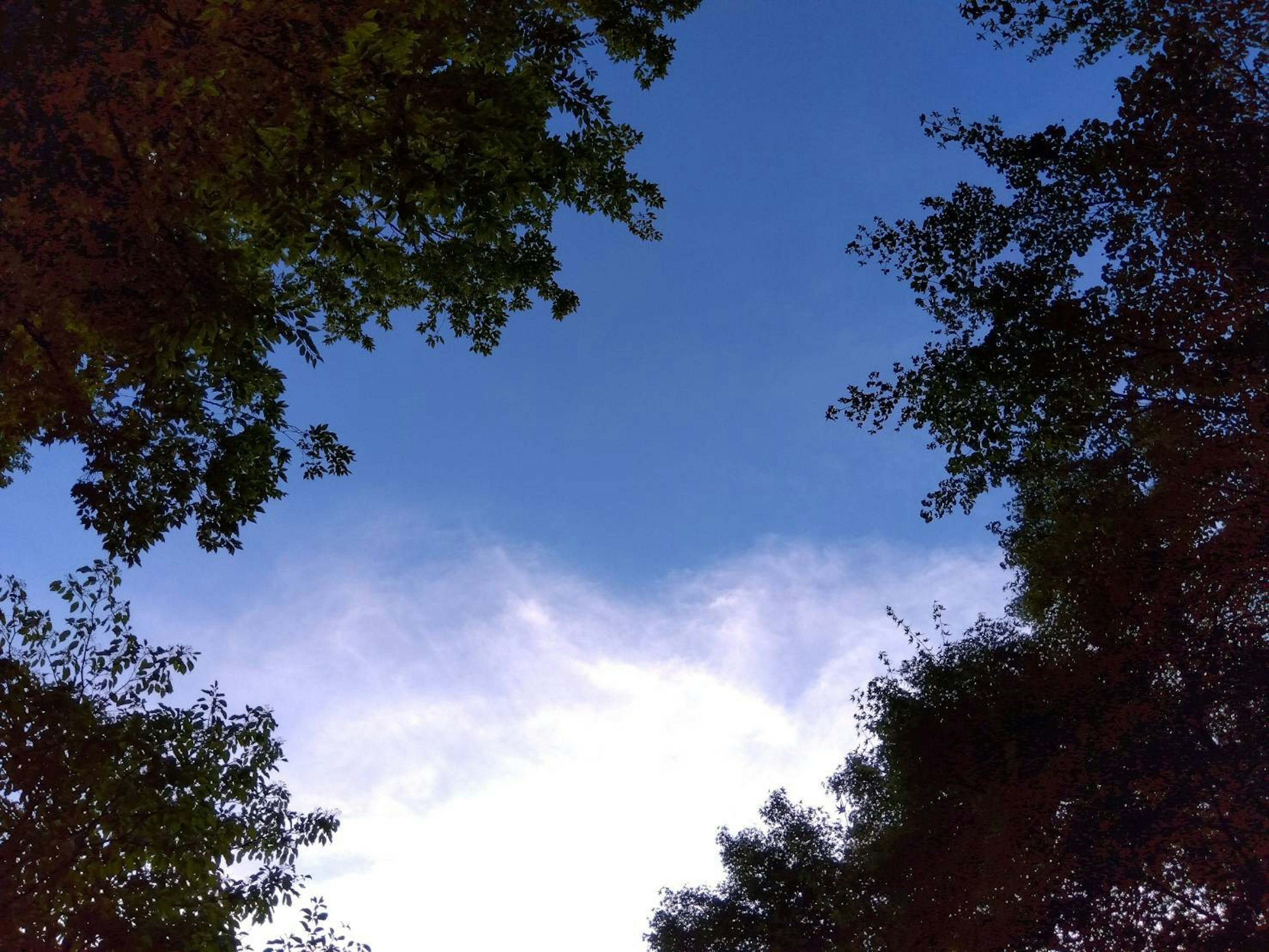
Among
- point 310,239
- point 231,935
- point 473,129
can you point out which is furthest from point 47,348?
point 231,935

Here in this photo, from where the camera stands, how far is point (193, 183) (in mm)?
8766

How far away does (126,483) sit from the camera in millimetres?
10891

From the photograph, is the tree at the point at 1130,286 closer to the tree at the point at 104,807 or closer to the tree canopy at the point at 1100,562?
the tree canopy at the point at 1100,562

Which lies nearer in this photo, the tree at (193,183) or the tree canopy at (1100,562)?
the tree at (193,183)

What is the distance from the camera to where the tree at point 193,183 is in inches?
329

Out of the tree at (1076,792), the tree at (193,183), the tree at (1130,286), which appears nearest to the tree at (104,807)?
the tree at (193,183)

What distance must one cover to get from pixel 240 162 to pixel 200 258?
1118 mm

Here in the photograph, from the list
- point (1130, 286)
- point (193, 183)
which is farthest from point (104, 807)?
point (1130, 286)

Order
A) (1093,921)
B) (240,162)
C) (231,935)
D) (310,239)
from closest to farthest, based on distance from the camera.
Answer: (240,162) < (310,239) < (231,935) < (1093,921)

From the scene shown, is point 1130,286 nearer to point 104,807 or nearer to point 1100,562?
point 1100,562

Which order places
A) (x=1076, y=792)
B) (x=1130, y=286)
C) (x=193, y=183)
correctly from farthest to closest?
(x=1076, y=792)
(x=1130, y=286)
(x=193, y=183)

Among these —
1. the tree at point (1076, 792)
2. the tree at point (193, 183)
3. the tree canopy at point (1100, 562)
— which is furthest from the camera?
the tree at point (1076, 792)

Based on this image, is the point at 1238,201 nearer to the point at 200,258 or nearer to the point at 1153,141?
the point at 1153,141

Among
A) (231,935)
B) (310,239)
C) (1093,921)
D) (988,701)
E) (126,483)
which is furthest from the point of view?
(988,701)
